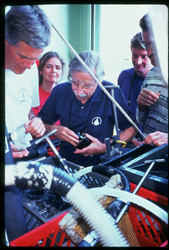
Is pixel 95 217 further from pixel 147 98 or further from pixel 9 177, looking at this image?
pixel 147 98

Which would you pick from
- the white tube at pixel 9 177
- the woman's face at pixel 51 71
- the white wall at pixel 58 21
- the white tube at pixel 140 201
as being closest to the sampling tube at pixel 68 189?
the white tube at pixel 9 177

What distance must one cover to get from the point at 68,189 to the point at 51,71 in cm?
149

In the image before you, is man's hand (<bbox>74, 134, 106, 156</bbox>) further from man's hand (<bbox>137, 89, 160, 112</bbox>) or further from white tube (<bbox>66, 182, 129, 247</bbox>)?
white tube (<bbox>66, 182, 129, 247</bbox>)

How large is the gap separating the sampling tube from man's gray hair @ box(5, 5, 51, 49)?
0.61 meters

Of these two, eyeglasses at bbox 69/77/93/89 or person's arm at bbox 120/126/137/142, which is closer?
eyeglasses at bbox 69/77/93/89

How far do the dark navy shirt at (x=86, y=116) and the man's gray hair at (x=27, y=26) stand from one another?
0.55m

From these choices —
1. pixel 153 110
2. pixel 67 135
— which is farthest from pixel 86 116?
pixel 153 110

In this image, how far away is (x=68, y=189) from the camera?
1.24 ft

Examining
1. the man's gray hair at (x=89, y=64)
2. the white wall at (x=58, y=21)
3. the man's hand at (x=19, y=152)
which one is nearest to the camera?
the man's hand at (x=19, y=152)

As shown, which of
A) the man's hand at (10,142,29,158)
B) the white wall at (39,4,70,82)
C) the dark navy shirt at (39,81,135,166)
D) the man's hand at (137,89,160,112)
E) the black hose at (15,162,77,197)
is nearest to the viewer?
the black hose at (15,162,77,197)

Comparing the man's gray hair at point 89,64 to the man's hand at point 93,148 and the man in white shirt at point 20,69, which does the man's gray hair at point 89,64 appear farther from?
the man's hand at point 93,148

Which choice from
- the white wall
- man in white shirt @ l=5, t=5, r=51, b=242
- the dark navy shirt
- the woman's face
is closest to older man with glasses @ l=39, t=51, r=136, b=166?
the dark navy shirt

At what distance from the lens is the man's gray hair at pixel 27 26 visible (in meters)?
0.74

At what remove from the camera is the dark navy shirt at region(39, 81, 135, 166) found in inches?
50.6
